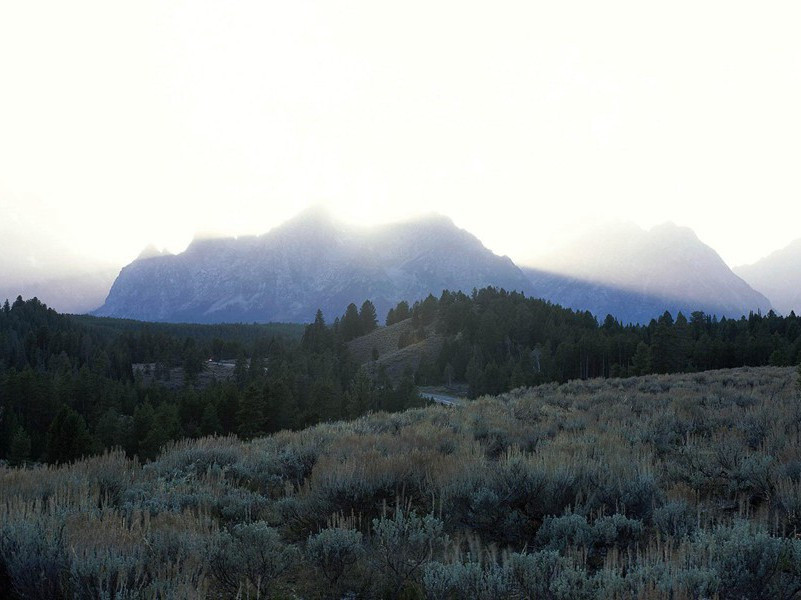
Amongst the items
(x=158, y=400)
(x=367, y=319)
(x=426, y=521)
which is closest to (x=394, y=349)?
(x=367, y=319)

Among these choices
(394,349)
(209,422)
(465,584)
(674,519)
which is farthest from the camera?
(394,349)

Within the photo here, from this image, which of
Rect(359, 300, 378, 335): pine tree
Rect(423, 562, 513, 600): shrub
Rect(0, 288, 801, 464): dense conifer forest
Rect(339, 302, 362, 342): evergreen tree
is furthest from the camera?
Rect(359, 300, 378, 335): pine tree

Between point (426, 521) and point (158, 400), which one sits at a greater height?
point (426, 521)

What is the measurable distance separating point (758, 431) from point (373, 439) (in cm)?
778

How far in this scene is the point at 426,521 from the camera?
208 inches

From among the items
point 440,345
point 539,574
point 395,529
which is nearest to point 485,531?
point 395,529

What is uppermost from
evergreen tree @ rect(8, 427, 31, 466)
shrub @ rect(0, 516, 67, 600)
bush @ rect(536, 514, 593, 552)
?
shrub @ rect(0, 516, 67, 600)

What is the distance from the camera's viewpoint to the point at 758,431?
386 inches

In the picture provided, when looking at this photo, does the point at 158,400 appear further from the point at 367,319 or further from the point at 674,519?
the point at 674,519

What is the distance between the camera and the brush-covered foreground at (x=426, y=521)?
4090mm

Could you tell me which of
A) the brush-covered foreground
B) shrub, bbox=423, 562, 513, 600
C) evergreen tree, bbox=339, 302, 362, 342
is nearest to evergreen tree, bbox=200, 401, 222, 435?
the brush-covered foreground

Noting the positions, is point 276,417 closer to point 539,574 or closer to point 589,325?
point 539,574

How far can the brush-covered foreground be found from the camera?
4.09 meters

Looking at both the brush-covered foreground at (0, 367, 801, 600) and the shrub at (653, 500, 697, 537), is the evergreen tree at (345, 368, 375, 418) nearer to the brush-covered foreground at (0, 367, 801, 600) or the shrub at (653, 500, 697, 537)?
the brush-covered foreground at (0, 367, 801, 600)
